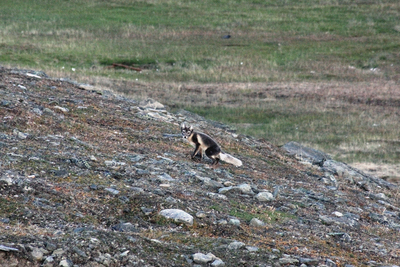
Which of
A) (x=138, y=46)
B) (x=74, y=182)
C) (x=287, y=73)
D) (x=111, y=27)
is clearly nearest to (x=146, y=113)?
(x=74, y=182)

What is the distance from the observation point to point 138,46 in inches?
1880

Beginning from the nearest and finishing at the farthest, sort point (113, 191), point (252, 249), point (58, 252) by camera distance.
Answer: point (58, 252), point (252, 249), point (113, 191)

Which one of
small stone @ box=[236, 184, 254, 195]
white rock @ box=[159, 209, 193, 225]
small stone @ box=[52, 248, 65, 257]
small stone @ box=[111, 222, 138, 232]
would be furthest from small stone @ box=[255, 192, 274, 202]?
small stone @ box=[52, 248, 65, 257]

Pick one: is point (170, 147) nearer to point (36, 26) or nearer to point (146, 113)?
point (146, 113)

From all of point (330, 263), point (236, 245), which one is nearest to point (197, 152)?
point (236, 245)

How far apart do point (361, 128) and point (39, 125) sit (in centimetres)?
1787

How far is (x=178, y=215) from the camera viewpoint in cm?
910

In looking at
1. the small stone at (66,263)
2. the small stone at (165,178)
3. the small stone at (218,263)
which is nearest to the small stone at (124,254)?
the small stone at (66,263)

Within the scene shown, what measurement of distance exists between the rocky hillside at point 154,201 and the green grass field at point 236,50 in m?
9.00

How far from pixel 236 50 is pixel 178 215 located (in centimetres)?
3878

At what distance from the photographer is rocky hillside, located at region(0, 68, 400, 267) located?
749 cm

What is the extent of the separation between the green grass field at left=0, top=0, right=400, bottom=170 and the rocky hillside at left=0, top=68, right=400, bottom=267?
900cm

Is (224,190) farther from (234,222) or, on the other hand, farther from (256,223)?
(234,222)

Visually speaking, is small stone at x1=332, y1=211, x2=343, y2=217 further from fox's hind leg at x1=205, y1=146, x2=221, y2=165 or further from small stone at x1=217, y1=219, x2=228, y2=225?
small stone at x1=217, y1=219, x2=228, y2=225
